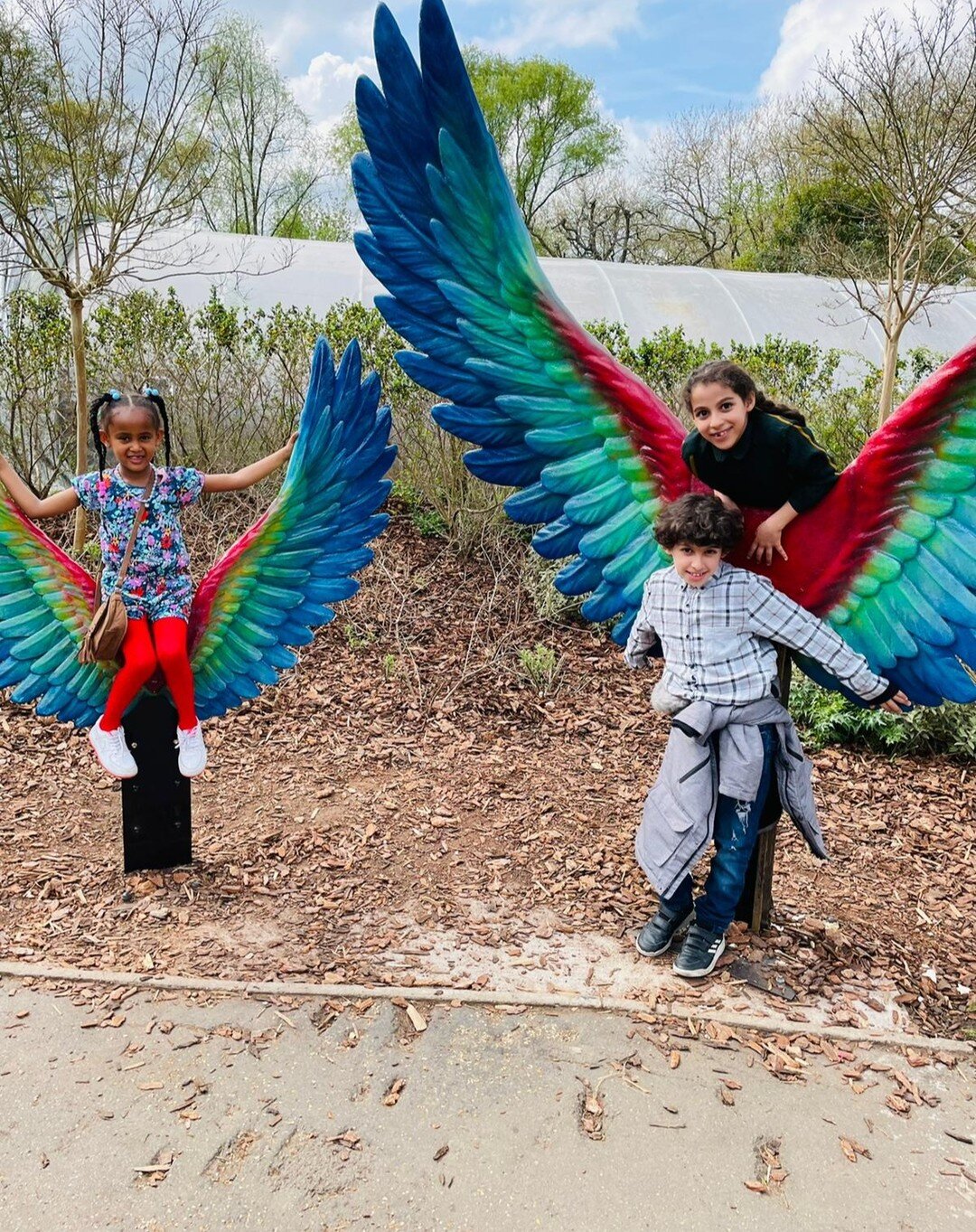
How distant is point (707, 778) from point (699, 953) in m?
0.59

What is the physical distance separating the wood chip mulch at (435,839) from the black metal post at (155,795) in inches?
3.5

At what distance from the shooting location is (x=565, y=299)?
10242 mm

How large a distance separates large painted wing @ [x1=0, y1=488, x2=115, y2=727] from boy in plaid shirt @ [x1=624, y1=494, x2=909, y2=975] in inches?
73.4

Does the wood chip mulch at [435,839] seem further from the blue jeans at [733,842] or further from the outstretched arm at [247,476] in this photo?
the outstretched arm at [247,476]

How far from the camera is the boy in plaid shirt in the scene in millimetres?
2490

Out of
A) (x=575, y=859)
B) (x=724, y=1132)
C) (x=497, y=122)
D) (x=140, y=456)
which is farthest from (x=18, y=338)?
(x=497, y=122)

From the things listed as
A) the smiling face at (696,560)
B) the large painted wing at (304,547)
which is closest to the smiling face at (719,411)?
the smiling face at (696,560)

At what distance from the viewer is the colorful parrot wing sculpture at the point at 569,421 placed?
2.32 metres

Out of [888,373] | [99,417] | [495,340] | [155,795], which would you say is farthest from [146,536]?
[888,373]

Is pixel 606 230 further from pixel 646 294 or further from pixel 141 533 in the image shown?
pixel 141 533

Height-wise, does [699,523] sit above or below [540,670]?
above

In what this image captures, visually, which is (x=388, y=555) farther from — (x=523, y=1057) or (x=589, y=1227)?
(x=589, y=1227)

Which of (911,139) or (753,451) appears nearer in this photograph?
(753,451)

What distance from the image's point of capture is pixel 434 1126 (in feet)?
7.35
